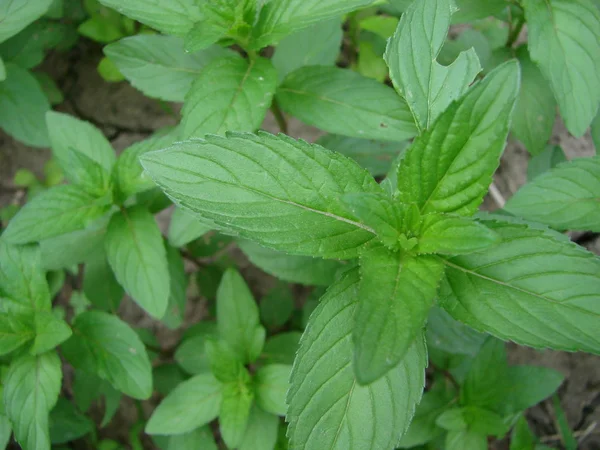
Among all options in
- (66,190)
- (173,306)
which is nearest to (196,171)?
(66,190)

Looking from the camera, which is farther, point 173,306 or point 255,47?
point 173,306

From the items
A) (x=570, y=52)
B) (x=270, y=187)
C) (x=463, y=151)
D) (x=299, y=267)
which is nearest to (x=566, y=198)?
(x=570, y=52)

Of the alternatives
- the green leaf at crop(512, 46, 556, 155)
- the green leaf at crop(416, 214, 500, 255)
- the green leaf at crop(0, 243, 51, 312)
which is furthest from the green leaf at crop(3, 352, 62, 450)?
the green leaf at crop(512, 46, 556, 155)

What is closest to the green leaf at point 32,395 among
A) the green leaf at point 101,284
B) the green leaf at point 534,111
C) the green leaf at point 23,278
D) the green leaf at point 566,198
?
the green leaf at point 23,278

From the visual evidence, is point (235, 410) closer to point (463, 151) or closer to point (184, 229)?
point (184, 229)

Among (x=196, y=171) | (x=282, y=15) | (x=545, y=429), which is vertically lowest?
(x=545, y=429)

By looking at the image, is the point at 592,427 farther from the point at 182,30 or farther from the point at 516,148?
the point at 182,30

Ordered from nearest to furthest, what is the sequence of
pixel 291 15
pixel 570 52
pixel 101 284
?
pixel 291 15
pixel 570 52
pixel 101 284

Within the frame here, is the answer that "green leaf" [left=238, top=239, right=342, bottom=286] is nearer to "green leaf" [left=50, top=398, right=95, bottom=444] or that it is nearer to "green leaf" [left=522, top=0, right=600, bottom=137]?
"green leaf" [left=522, top=0, right=600, bottom=137]
